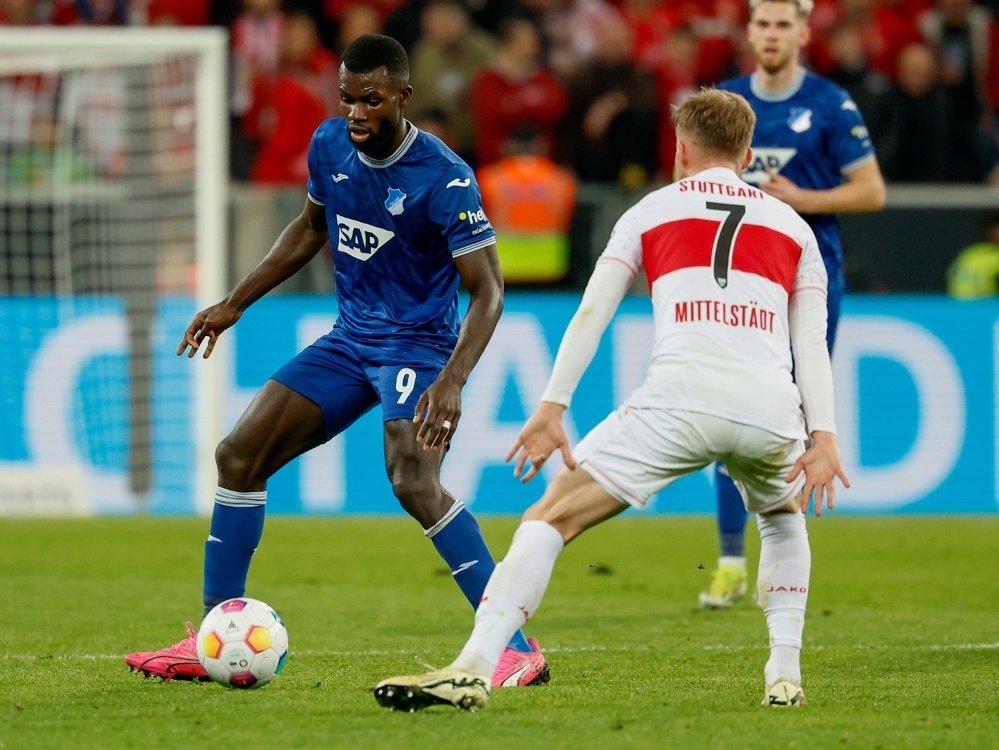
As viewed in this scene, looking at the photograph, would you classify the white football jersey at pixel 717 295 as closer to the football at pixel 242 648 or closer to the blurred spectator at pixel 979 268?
the football at pixel 242 648

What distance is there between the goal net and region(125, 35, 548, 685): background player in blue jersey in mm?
5513

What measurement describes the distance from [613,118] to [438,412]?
8955 mm

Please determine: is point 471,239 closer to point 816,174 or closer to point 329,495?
point 816,174

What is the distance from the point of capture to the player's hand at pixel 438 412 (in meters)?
4.89

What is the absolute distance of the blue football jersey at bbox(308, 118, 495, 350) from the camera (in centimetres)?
545

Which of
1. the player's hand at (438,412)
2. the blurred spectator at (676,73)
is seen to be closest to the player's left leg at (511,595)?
the player's hand at (438,412)

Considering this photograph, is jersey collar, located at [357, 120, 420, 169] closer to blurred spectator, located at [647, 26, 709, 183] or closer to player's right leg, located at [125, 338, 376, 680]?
player's right leg, located at [125, 338, 376, 680]

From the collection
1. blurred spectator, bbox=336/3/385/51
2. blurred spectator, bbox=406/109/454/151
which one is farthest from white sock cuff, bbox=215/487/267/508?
blurred spectator, bbox=336/3/385/51

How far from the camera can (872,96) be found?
1317cm

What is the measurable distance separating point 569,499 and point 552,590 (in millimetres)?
3776

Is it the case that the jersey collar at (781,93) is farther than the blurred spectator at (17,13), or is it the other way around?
the blurred spectator at (17,13)

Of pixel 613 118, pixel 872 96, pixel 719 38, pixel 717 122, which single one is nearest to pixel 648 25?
pixel 719 38

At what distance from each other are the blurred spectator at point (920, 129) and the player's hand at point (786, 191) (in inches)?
264

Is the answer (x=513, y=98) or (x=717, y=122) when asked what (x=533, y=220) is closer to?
(x=513, y=98)
